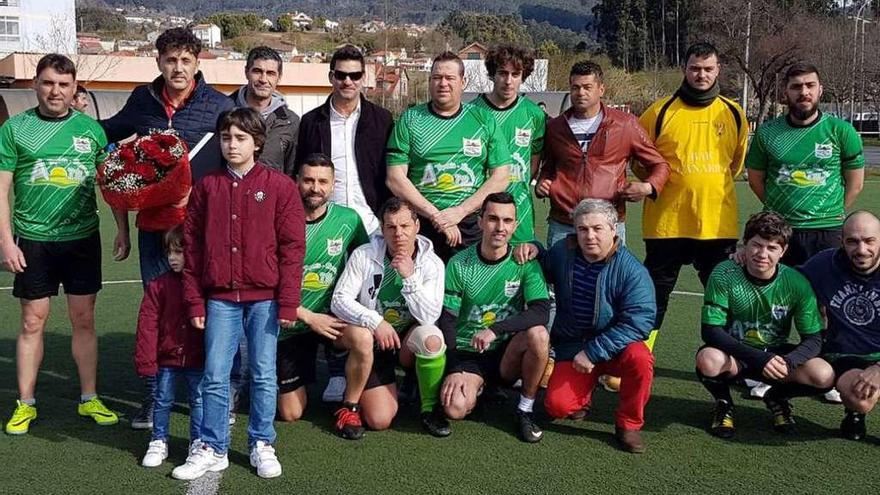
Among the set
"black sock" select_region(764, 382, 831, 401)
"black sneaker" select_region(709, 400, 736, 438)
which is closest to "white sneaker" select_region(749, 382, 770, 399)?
"black sock" select_region(764, 382, 831, 401)

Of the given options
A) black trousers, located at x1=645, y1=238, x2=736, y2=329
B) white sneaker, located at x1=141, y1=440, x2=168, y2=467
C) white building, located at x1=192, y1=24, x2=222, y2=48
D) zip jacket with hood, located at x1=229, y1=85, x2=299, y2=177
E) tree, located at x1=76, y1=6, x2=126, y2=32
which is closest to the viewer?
white sneaker, located at x1=141, y1=440, x2=168, y2=467

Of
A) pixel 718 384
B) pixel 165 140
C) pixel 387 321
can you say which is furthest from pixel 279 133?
pixel 718 384

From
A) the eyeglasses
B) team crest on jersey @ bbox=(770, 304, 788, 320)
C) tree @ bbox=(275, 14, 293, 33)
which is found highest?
tree @ bbox=(275, 14, 293, 33)

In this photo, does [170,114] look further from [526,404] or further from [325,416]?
[526,404]

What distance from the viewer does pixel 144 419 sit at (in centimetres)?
522

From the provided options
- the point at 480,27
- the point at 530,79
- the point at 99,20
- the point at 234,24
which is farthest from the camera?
the point at 99,20

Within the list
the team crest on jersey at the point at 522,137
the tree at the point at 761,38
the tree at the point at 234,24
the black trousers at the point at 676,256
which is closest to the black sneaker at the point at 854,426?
the black trousers at the point at 676,256

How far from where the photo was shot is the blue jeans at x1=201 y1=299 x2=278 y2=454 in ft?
14.4

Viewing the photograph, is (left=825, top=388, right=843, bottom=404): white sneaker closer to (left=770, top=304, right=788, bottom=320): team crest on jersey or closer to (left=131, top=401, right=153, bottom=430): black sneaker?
(left=770, top=304, right=788, bottom=320): team crest on jersey

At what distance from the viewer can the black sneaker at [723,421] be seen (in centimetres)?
505

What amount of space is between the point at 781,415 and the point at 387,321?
2369mm

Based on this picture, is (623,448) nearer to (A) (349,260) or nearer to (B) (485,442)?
(B) (485,442)

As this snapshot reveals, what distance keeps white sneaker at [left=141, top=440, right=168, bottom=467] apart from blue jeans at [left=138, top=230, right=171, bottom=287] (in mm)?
931

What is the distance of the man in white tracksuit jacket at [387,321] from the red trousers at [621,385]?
0.65 meters
